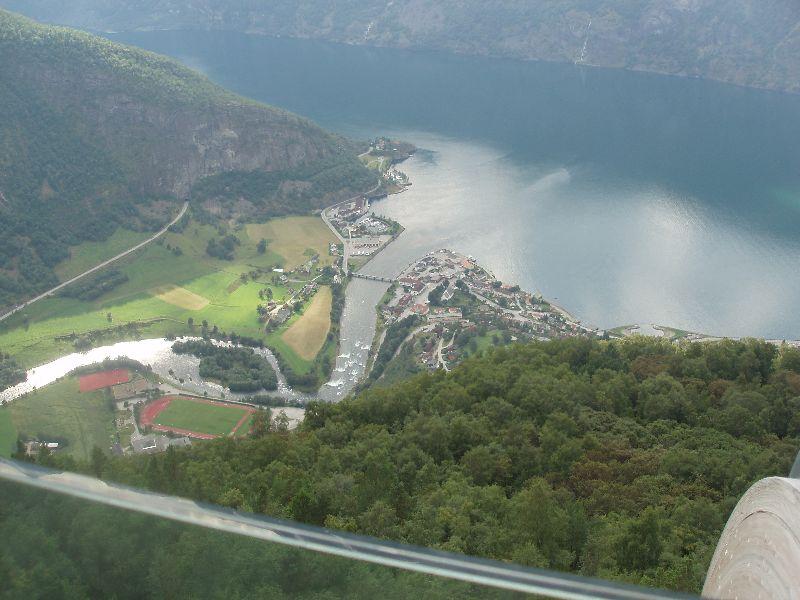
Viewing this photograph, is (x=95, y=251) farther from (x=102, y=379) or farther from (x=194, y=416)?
(x=194, y=416)

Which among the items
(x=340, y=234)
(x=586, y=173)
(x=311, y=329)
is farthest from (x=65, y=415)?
(x=586, y=173)

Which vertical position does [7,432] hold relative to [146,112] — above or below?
below

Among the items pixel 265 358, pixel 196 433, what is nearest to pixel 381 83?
pixel 265 358

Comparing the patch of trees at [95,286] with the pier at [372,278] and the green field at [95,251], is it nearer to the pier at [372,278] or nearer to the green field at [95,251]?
the green field at [95,251]

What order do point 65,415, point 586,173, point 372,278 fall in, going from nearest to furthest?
point 65,415 → point 372,278 → point 586,173

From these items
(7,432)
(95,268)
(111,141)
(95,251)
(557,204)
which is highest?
(111,141)

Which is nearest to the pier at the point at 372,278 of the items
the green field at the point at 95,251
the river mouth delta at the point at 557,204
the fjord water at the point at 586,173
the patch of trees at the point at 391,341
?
the river mouth delta at the point at 557,204
